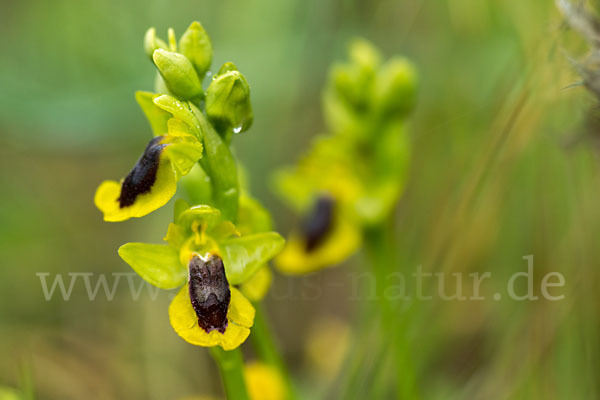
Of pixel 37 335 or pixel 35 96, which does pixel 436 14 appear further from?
pixel 37 335

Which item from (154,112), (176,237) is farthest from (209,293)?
(154,112)

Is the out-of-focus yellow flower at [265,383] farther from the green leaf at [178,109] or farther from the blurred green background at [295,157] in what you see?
the green leaf at [178,109]

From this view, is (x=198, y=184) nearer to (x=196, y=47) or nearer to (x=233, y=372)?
(x=196, y=47)

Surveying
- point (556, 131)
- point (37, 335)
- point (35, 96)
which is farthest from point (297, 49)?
point (37, 335)

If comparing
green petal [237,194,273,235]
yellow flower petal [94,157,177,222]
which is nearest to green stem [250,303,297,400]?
green petal [237,194,273,235]

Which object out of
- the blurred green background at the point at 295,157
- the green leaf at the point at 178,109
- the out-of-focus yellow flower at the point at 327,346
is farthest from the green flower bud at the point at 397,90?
the out-of-focus yellow flower at the point at 327,346
